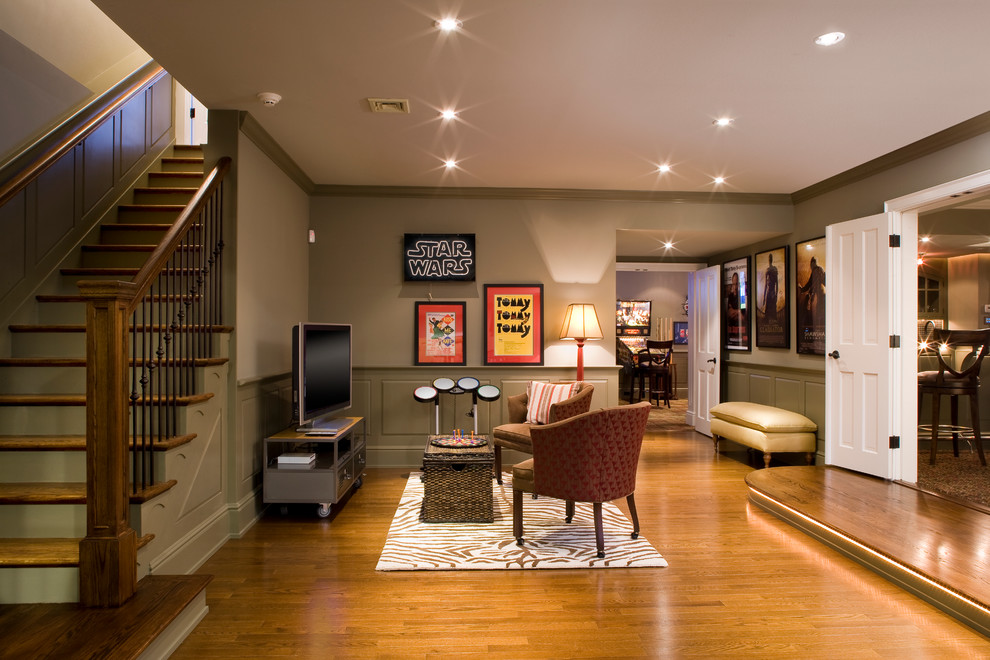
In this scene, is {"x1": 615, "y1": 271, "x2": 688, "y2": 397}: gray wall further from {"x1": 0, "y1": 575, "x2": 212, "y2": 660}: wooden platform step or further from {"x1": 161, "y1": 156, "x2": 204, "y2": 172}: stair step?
{"x1": 0, "y1": 575, "x2": 212, "y2": 660}: wooden platform step

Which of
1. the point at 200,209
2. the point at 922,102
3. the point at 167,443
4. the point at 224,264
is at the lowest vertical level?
→ the point at 167,443

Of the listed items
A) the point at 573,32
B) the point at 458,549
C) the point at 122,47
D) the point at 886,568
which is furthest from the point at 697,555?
the point at 122,47

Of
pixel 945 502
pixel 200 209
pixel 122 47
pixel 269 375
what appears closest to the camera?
pixel 200 209

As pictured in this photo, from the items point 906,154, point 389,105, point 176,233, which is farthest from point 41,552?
point 906,154

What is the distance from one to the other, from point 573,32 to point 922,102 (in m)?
2.33

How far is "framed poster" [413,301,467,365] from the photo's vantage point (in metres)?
5.51

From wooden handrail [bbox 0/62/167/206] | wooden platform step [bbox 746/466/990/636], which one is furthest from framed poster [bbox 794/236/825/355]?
wooden handrail [bbox 0/62/167/206]

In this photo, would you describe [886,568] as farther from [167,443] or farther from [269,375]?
[269,375]

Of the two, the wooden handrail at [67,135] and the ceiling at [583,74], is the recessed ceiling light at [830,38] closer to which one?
the ceiling at [583,74]

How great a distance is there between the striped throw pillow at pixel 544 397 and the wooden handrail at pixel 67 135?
12.0 feet

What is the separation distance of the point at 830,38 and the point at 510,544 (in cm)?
313

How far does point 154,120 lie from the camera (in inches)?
187

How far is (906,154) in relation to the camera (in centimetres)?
434

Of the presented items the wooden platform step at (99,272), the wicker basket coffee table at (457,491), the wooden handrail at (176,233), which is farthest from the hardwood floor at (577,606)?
the wooden platform step at (99,272)
